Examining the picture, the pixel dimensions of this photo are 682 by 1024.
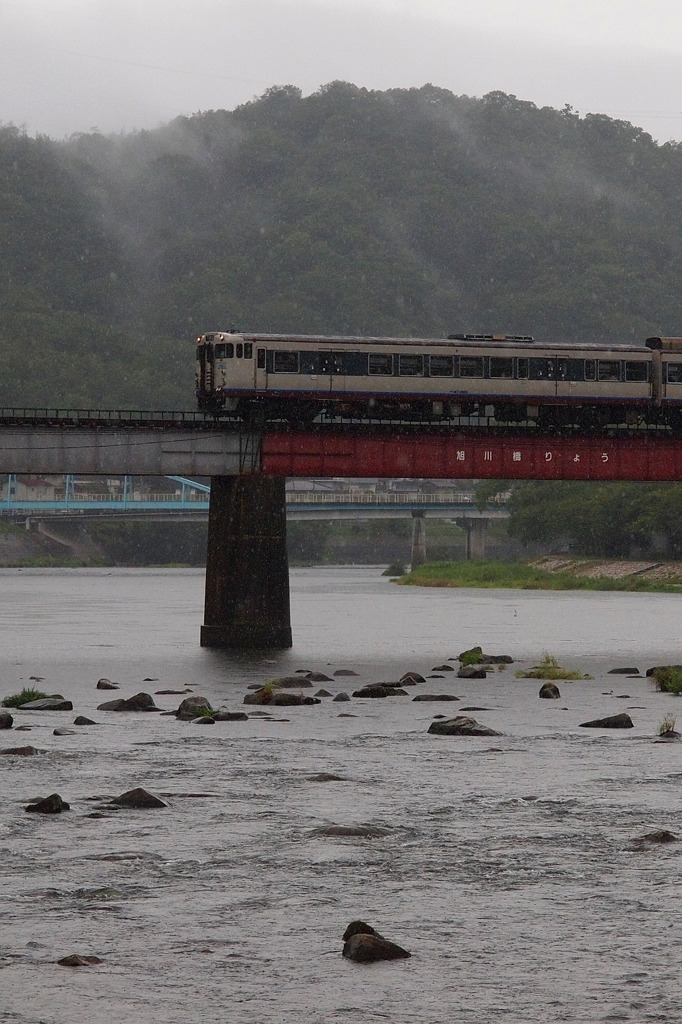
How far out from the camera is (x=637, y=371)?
5772cm

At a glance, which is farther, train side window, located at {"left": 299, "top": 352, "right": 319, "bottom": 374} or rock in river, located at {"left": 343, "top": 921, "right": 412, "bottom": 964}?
train side window, located at {"left": 299, "top": 352, "right": 319, "bottom": 374}

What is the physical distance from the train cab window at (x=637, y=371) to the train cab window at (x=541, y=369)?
3013 millimetres

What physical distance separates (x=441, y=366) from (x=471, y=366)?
1178mm

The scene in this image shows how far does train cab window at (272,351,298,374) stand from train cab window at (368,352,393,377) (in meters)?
2.95

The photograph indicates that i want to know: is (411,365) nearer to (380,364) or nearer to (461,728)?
(380,364)

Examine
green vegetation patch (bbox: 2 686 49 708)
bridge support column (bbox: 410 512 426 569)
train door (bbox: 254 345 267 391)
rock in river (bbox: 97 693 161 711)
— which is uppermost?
train door (bbox: 254 345 267 391)

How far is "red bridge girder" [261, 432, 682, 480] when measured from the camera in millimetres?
55219

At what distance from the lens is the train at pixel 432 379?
5481cm

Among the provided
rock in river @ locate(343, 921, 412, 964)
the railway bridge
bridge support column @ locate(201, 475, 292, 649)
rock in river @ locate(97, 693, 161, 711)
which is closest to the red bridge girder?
the railway bridge

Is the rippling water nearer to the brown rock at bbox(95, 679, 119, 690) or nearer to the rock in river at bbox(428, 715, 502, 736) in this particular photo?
the rock in river at bbox(428, 715, 502, 736)

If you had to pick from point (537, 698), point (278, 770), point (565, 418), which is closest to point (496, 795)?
point (278, 770)

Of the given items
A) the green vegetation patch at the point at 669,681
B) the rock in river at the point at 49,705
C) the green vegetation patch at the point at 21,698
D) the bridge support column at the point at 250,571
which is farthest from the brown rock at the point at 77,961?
the bridge support column at the point at 250,571

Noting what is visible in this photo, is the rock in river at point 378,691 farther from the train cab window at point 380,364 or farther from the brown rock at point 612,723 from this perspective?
the train cab window at point 380,364

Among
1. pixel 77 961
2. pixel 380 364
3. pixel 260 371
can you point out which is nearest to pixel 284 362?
pixel 260 371
